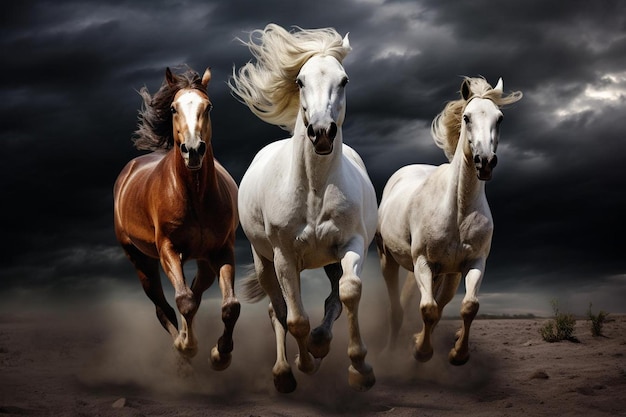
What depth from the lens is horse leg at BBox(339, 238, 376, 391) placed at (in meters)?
5.85

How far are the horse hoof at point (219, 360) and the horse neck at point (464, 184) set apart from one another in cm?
265

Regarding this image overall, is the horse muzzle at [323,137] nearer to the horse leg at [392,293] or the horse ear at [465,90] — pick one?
the horse ear at [465,90]

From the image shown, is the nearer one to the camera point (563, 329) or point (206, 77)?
point (206, 77)

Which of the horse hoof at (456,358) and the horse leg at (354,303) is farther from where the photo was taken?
the horse hoof at (456,358)

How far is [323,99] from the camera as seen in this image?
5570mm

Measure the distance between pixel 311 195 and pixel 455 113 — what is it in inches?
107

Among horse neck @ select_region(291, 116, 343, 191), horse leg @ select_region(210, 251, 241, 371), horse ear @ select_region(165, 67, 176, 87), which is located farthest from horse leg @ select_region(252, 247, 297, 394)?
horse ear @ select_region(165, 67, 176, 87)

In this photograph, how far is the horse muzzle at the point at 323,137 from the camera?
17.8ft

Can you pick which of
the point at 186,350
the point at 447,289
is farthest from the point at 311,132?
the point at 447,289

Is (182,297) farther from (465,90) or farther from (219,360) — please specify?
(465,90)

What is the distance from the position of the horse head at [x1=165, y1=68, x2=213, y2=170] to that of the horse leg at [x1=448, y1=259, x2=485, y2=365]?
2762mm

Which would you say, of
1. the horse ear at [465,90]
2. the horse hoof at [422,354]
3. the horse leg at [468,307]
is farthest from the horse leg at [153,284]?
the horse ear at [465,90]

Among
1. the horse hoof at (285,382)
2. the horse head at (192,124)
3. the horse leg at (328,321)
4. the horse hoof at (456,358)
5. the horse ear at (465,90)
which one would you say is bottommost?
the horse hoof at (285,382)

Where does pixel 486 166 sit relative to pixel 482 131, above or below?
below
